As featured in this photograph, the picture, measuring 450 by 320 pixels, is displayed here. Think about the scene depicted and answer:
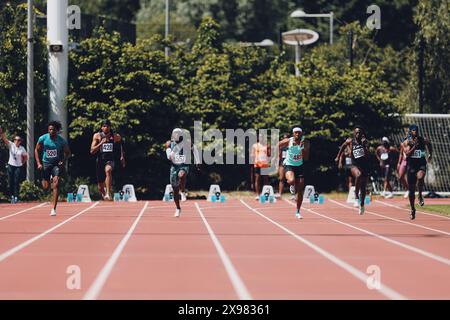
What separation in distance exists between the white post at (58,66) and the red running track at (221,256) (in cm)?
1053

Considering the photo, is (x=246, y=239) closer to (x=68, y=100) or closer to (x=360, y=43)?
(x=68, y=100)

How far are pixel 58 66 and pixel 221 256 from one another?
2075 cm

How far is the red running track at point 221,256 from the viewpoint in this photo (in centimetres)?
1024

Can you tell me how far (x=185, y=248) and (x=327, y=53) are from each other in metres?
39.5

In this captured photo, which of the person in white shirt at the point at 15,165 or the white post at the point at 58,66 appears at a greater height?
the white post at the point at 58,66

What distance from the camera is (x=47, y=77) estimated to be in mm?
33500

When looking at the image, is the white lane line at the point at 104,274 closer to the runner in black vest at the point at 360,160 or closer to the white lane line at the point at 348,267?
the white lane line at the point at 348,267

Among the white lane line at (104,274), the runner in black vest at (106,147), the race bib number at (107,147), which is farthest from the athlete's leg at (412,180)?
the race bib number at (107,147)

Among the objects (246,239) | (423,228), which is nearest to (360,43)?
(423,228)

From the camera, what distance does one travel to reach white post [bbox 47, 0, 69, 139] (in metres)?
33.1

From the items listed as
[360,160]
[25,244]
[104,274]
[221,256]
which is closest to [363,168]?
[360,160]

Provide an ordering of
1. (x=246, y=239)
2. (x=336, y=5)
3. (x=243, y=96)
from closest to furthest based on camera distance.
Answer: (x=246, y=239)
(x=243, y=96)
(x=336, y=5)

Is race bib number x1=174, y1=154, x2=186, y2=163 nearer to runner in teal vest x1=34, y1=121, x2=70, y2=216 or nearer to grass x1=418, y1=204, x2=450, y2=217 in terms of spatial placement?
runner in teal vest x1=34, y1=121, x2=70, y2=216

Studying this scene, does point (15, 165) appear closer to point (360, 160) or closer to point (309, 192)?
point (309, 192)
